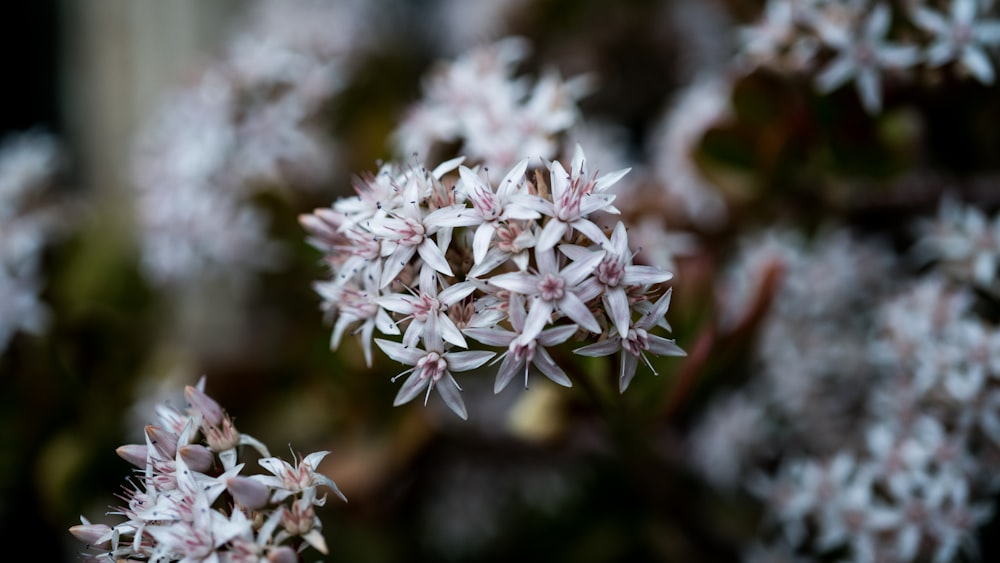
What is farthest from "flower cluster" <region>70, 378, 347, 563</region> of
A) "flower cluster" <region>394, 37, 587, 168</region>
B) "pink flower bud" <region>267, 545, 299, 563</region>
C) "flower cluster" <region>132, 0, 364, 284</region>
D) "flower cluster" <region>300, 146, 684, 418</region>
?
"flower cluster" <region>132, 0, 364, 284</region>

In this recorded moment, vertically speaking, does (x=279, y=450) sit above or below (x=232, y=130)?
below

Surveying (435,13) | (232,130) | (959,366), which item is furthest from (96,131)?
(959,366)

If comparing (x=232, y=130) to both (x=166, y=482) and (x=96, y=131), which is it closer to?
(x=166, y=482)

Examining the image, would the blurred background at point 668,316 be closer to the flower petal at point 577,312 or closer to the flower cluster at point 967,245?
the flower cluster at point 967,245

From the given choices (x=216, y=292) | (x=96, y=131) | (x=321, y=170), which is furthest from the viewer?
(x=96, y=131)

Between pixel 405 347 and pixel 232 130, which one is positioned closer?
pixel 405 347

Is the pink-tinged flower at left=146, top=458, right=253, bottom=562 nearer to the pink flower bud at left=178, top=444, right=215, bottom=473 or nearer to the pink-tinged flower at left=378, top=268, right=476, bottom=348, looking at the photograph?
the pink flower bud at left=178, top=444, right=215, bottom=473

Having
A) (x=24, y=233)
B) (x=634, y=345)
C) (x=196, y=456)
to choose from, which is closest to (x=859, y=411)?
(x=634, y=345)

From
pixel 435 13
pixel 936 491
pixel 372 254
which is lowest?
pixel 936 491
